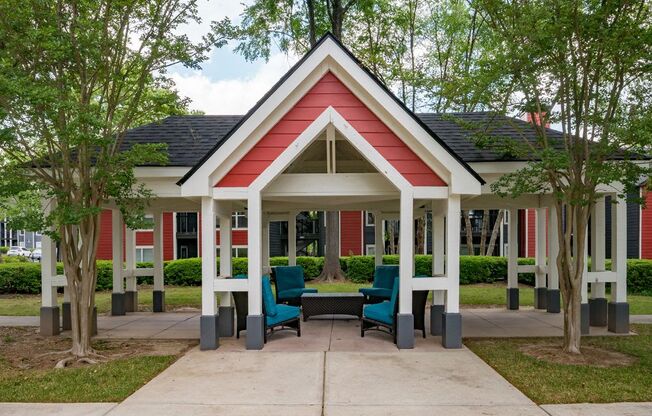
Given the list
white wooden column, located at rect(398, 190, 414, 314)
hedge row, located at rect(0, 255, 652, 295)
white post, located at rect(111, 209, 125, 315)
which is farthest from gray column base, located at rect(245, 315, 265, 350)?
hedge row, located at rect(0, 255, 652, 295)

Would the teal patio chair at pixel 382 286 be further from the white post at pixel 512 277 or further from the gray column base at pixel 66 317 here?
the gray column base at pixel 66 317

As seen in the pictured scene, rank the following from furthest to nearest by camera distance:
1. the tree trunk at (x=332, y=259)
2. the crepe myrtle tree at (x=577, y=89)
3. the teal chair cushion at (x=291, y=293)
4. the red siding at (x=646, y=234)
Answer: the red siding at (x=646, y=234) < the tree trunk at (x=332, y=259) < the teal chair cushion at (x=291, y=293) < the crepe myrtle tree at (x=577, y=89)

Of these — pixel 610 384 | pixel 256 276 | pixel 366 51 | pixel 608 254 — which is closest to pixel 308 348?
pixel 256 276

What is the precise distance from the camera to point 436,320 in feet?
31.6

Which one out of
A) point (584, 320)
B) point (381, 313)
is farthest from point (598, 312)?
point (381, 313)

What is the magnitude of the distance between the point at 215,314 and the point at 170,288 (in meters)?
12.1

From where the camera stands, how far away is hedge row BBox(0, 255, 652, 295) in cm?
1806

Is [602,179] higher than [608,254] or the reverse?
higher

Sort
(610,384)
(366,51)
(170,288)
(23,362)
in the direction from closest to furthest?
(610,384), (23,362), (170,288), (366,51)

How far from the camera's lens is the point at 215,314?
838 centimetres

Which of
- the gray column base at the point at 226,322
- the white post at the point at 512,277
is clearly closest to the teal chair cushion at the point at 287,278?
the gray column base at the point at 226,322

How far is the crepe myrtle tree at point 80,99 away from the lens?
24.1 ft

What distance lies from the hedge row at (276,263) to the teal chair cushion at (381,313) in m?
11.4

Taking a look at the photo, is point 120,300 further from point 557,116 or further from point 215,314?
point 557,116
